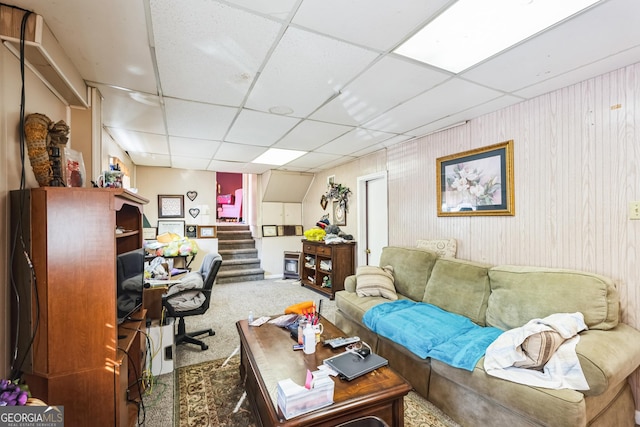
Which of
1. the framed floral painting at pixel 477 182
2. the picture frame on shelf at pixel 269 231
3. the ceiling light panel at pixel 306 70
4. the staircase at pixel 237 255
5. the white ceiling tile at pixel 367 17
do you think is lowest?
the staircase at pixel 237 255

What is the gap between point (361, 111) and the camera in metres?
2.69

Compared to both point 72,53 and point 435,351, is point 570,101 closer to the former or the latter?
point 435,351

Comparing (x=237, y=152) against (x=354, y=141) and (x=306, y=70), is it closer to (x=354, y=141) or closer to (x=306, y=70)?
(x=354, y=141)

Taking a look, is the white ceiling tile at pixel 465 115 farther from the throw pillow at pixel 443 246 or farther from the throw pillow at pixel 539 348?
the throw pillow at pixel 539 348

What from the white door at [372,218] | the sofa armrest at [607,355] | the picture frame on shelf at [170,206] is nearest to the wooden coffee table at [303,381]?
the sofa armrest at [607,355]

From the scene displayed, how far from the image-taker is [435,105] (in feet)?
8.34

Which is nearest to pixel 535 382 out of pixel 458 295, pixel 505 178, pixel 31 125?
pixel 458 295

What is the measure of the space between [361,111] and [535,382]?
93.5 inches

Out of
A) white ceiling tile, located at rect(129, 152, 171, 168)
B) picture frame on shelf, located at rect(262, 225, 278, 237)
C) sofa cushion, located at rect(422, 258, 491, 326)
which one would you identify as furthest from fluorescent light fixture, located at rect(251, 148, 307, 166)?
sofa cushion, located at rect(422, 258, 491, 326)

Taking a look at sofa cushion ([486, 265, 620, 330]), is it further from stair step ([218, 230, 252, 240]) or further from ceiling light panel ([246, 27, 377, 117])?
stair step ([218, 230, 252, 240])

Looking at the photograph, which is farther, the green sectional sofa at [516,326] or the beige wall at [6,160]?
the green sectional sofa at [516,326]

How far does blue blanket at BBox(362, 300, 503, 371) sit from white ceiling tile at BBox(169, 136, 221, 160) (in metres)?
3.06

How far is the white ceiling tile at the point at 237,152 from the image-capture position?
4.00 m

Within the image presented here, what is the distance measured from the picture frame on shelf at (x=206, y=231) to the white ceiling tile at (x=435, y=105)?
420 cm
